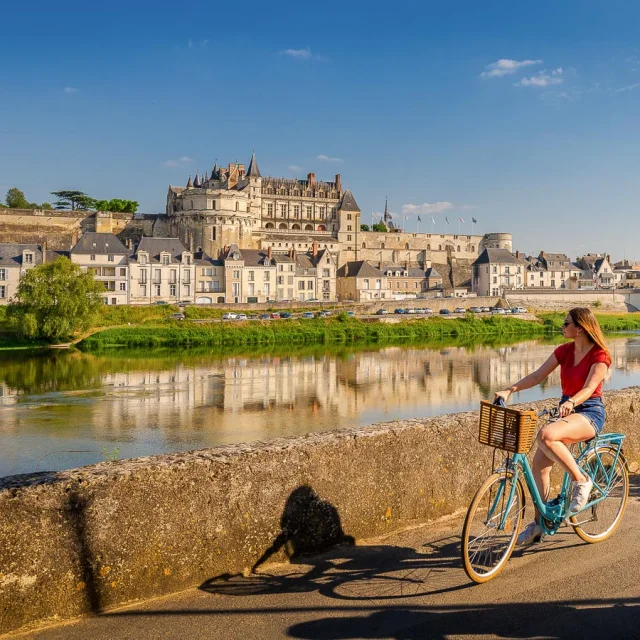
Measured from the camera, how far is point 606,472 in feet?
15.4

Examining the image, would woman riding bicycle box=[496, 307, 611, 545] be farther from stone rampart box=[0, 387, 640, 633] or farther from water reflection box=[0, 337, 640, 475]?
water reflection box=[0, 337, 640, 475]

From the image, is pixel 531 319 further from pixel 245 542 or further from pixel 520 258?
pixel 245 542

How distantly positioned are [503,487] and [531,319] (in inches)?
2292

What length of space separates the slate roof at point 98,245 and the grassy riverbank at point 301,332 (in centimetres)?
1323

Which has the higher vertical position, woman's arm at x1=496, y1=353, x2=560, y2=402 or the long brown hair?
the long brown hair

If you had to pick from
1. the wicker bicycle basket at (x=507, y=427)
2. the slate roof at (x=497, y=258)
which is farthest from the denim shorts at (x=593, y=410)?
the slate roof at (x=497, y=258)

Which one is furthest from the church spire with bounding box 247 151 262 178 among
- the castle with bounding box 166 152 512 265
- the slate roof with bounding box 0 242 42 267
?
the slate roof with bounding box 0 242 42 267

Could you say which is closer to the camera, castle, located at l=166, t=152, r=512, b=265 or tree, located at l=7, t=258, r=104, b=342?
tree, located at l=7, t=258, r=104, b=342

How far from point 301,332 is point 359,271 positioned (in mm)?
25845

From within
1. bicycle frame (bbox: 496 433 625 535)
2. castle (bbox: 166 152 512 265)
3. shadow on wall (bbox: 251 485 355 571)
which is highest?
castle (bbox: 166 152 512 265)

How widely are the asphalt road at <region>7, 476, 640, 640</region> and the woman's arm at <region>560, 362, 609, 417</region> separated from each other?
0.89 metres

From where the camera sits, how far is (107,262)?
5616 cm

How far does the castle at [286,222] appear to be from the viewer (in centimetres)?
7494

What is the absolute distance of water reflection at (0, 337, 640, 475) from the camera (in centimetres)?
1519
